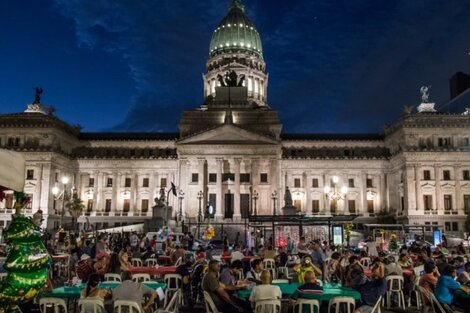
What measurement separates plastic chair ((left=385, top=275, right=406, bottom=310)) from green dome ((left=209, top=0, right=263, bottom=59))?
88.4 m

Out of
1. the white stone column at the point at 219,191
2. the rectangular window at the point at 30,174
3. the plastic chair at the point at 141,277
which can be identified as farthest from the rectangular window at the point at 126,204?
the plastic chair at the point at 141,277

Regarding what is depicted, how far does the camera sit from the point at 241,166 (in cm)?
7525

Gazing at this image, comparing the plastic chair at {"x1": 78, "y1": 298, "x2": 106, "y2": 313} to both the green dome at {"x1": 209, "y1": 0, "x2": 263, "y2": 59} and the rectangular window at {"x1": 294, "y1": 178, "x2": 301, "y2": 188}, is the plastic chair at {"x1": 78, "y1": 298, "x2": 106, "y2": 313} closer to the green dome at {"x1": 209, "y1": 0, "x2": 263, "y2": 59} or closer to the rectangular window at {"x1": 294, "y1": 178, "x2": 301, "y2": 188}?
the rectangular window at {"x1": 294, "y1": 178, "x2": 301, "y2": 188}

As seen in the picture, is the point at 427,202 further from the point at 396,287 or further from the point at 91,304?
the point at 91,304

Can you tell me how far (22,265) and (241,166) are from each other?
69062mm

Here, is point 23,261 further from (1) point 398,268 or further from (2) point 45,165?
(2) point 45,165

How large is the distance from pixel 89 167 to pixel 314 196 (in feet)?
127

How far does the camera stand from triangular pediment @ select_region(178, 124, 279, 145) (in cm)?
7238

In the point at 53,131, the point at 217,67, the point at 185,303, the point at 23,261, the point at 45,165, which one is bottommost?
the point at 185,303

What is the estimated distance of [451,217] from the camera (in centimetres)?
7019

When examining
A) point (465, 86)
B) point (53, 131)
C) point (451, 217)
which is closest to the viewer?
point (451, 217)

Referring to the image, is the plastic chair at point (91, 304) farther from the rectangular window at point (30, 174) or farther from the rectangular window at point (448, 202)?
the rectangular window at point (448, 202)

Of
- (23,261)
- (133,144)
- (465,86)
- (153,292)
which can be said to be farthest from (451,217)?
(23,261)

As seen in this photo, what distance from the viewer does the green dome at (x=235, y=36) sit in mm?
102812
